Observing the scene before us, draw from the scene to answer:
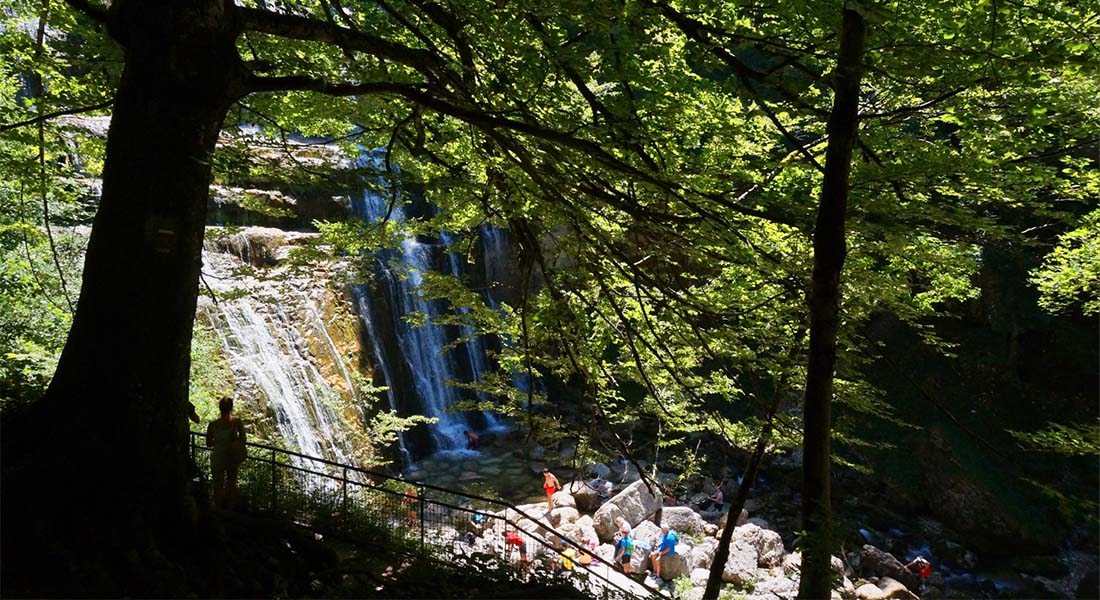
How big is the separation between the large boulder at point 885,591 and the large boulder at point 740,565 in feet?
6.99

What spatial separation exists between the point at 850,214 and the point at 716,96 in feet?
5.67

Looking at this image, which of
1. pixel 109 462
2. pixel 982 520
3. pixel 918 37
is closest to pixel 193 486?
pixel 109 462

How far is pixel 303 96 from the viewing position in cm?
676

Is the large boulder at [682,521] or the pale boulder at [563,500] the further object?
the pale boulder at [563,500]

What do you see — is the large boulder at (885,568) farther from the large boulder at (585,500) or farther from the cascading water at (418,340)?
the cascading water at (418,340)

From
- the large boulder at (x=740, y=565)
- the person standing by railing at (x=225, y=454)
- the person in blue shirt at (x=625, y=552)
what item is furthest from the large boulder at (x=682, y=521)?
the person standing by railing at (x=225, y=454)

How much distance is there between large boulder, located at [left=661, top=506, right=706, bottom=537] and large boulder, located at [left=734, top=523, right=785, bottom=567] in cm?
119

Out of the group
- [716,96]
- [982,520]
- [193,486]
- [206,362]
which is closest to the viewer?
[193,486]

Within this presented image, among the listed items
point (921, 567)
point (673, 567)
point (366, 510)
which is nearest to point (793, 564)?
point (673, 567)

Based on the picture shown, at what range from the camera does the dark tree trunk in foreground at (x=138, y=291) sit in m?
3.74

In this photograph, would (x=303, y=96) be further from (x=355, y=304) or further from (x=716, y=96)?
(x=355, y=304)

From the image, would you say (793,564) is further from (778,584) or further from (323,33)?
(323,33)

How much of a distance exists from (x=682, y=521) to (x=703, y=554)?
130 cm

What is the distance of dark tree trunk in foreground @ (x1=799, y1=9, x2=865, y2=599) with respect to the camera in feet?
13.6
